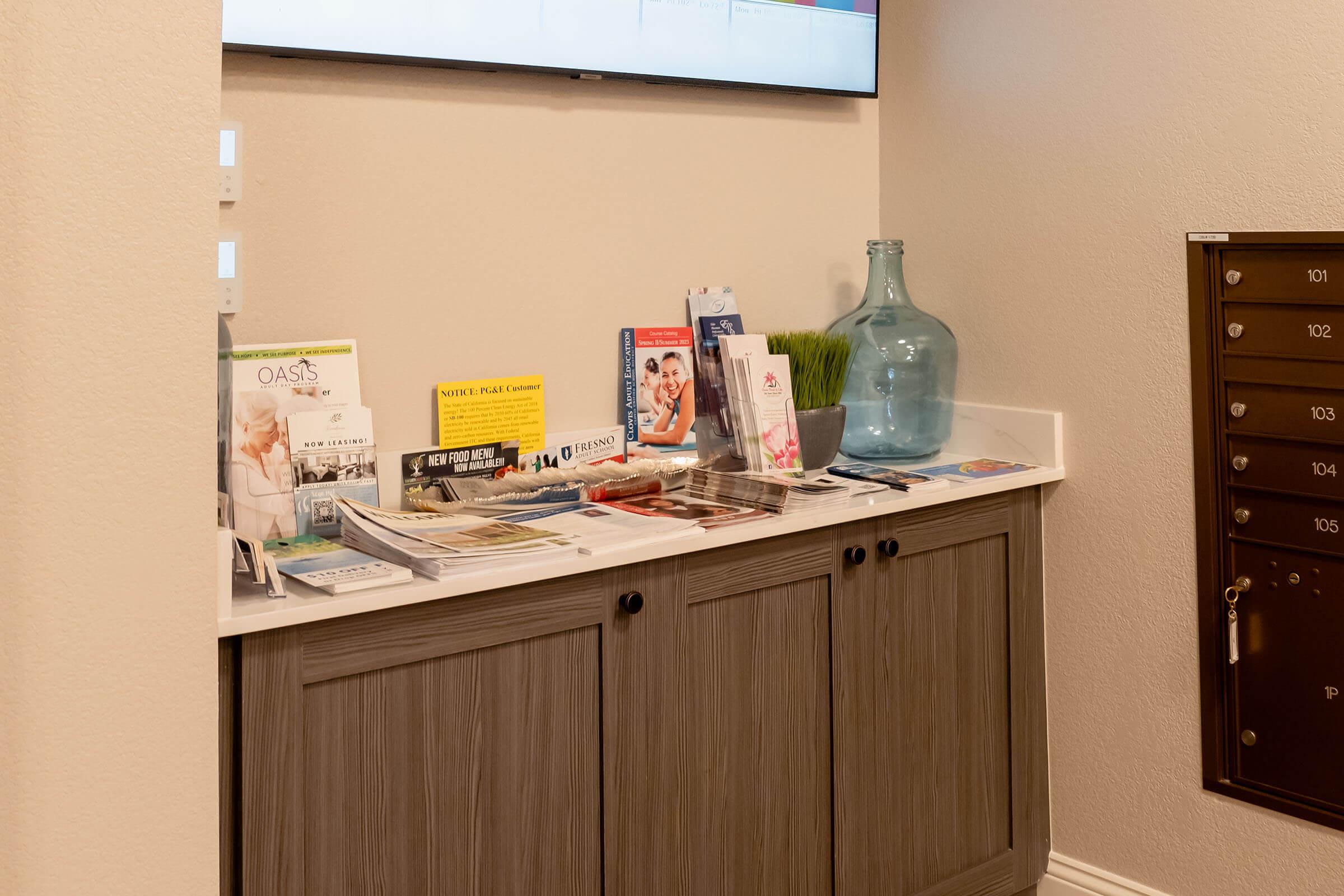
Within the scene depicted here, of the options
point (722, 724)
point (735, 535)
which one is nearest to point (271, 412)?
point (735, 535)

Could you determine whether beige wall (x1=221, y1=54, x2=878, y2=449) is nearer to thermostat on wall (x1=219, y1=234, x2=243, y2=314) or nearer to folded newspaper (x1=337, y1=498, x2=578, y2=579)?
thermostat on wall (x1=219, y1=234, x2=243, y2=314)

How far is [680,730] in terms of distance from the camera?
1632 millimetres

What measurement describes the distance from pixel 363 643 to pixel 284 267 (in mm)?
675

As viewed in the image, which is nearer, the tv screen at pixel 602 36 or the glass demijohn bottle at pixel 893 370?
the tv screen at pixel 602 36

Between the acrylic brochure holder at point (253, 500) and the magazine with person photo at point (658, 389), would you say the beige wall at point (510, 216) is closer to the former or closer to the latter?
the magazine with person photo at point (658, 389)

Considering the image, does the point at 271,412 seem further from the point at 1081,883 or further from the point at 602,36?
the point at 1081,883

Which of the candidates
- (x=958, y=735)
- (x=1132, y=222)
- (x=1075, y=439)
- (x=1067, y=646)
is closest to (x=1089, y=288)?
(x=1132, y=222)

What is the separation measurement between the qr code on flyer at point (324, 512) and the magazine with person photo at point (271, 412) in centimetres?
3

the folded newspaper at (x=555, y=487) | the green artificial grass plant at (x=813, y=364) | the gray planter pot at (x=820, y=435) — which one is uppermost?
the green artificial grass plant at (x=813, y=364)

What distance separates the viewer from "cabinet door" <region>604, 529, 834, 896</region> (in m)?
1.58

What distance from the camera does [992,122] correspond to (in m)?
2.23

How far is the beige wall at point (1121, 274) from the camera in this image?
6.08 ft

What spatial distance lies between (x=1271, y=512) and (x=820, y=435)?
78cm

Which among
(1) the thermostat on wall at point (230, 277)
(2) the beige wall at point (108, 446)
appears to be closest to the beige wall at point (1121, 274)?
(1) the thermostat on wall at point (230, 277)
